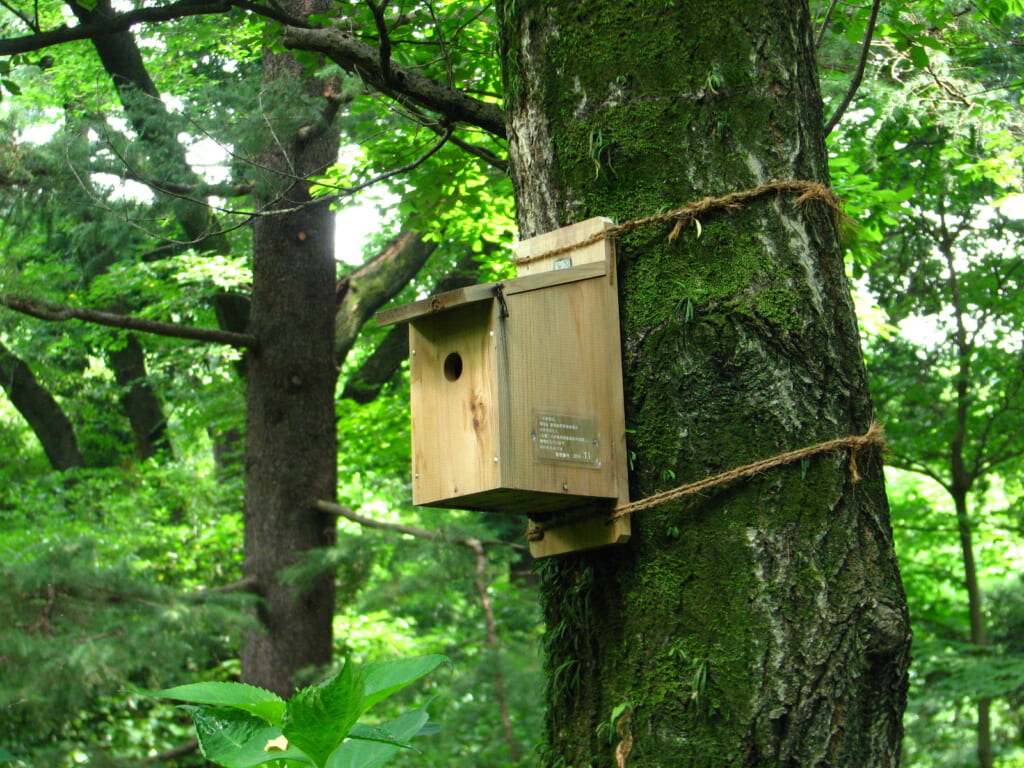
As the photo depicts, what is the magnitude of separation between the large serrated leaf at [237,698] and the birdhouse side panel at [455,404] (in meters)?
1.13

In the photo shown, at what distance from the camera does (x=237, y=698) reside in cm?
102

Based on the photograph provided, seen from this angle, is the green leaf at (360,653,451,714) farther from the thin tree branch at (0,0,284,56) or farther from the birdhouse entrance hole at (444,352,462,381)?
the thin tree branch at (0,0,284,56)

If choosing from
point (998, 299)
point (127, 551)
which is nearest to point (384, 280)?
point (127, 551)

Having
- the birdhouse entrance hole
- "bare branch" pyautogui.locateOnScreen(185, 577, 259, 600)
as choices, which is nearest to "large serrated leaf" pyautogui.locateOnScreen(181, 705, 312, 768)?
the birdhouse entrance hole

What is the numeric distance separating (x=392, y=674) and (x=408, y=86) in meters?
2.07

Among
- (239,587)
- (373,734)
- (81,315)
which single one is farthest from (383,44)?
(239,587)

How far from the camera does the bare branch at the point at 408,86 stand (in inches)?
111

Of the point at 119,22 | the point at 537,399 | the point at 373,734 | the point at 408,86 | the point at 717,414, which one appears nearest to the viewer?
the point at 373,734

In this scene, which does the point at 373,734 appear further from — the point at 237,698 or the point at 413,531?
the point at 413,531

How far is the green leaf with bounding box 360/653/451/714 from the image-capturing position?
1.01 m

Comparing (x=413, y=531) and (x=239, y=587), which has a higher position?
(x=413, y=531)

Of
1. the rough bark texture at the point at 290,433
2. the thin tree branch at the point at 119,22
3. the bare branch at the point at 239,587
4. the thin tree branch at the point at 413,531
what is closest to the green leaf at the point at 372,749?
the thin tree branch at the point at 119,22

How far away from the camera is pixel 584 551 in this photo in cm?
224

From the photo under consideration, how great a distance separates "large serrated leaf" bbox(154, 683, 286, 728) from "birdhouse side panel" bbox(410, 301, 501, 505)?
1.13 meters
